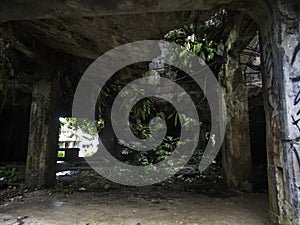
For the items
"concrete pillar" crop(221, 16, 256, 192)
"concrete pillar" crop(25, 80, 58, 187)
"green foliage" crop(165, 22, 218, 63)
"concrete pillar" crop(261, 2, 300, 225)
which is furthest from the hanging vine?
"concrete pillar" crop(261, 2, 300, 225)

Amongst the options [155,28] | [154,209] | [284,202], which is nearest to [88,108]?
[155,28]

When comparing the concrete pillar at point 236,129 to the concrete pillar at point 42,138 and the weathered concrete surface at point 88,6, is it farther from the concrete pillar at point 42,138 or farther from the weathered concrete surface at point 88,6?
the concrete pillar at point 42,138

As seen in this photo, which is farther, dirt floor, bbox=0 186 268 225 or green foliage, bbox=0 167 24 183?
green foliage, bbox=0 167 24 183

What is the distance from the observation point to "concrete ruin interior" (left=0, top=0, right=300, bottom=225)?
2141 millimetres

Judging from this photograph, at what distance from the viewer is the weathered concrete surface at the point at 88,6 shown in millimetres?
2494

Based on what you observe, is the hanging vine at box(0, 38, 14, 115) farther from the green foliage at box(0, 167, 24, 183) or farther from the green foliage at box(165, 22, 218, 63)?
the green foliage at box(165, 22, 218, 63)

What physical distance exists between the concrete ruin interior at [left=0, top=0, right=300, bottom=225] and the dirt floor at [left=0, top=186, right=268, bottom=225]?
0.53 m

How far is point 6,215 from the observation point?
3.00 m

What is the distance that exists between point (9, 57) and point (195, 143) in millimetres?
6803

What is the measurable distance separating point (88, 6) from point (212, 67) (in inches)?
153

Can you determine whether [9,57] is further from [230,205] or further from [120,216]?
[230,205]

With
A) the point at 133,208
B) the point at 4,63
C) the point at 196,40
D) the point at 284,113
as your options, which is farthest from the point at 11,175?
the point at 284,113

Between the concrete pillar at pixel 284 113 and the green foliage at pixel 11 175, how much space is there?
17.8 ft

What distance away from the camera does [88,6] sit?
8.38 feet
